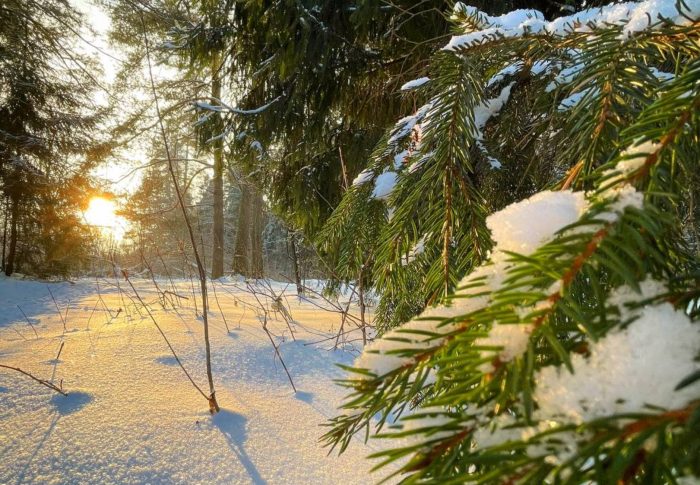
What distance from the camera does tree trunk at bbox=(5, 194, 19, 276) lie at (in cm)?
599

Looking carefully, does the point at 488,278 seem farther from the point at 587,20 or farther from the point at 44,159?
the point at 44,159

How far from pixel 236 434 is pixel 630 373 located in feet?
3.96

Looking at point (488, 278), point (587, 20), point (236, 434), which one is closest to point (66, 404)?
point (236, 434)

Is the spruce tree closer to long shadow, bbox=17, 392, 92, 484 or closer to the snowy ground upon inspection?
the snowy ground

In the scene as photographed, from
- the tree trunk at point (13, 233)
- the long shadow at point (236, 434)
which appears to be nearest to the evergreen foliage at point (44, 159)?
the tree trunk at point (13, 233)

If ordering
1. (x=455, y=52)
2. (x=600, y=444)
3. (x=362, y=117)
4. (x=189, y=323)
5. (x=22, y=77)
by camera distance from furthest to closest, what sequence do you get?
1. (x=22, y=77)
2. (x=189, y=323)
3. (x=362, y=117)
4. (x=455, y=52)
5. (x=600, y=444)

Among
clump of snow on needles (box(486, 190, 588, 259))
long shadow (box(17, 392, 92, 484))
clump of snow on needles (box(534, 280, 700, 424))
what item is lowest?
long shadow (box(17, 392, 92, 484))

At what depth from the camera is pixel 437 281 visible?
1.85ft

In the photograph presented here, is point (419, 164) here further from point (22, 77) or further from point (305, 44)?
point (22, 77)

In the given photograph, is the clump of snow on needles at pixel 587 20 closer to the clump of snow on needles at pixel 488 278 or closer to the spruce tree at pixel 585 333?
the spruce tree at pixel 585 333

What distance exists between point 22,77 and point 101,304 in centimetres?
470

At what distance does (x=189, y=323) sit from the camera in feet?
7.79

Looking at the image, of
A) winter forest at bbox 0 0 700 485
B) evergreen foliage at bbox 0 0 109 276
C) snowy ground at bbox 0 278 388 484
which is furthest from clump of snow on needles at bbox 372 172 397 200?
evergreen foliage at bbox 0 0 109 276

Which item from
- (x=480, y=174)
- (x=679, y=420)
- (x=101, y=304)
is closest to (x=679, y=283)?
(x=679, y=420)
